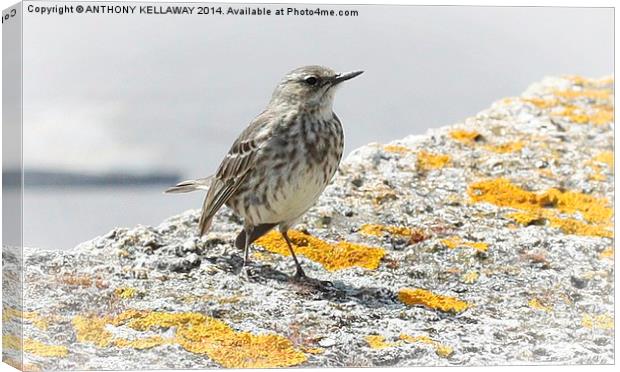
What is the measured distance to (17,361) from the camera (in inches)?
262

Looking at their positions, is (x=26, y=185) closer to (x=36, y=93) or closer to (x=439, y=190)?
(x=36, y=93)

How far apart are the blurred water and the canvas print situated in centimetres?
1

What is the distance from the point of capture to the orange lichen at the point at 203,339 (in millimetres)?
6633

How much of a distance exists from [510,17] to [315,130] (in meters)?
1.31

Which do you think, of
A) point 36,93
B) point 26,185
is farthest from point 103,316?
point 36,93

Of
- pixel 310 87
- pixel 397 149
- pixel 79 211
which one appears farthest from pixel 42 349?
pixel 397 149

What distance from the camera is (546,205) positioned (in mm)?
7508

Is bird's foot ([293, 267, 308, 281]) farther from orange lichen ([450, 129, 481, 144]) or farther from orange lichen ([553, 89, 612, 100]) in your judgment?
orange lichen ([553, 89, 612, 100])

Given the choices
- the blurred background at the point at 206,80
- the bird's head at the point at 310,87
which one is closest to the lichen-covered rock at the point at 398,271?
the blurred background at the point at 206,80

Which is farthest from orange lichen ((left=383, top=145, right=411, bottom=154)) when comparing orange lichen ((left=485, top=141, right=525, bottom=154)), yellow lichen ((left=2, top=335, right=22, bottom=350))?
yellow lichen ((left=2, top=335, right=22, bottom=350))

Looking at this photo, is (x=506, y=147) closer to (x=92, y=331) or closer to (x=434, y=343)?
(x=434, y=343)

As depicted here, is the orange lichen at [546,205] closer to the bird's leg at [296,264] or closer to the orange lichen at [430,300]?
the orange lichen at [430,300]

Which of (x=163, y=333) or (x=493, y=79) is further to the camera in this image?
(x=493, y=79)

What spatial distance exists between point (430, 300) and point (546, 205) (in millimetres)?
973
